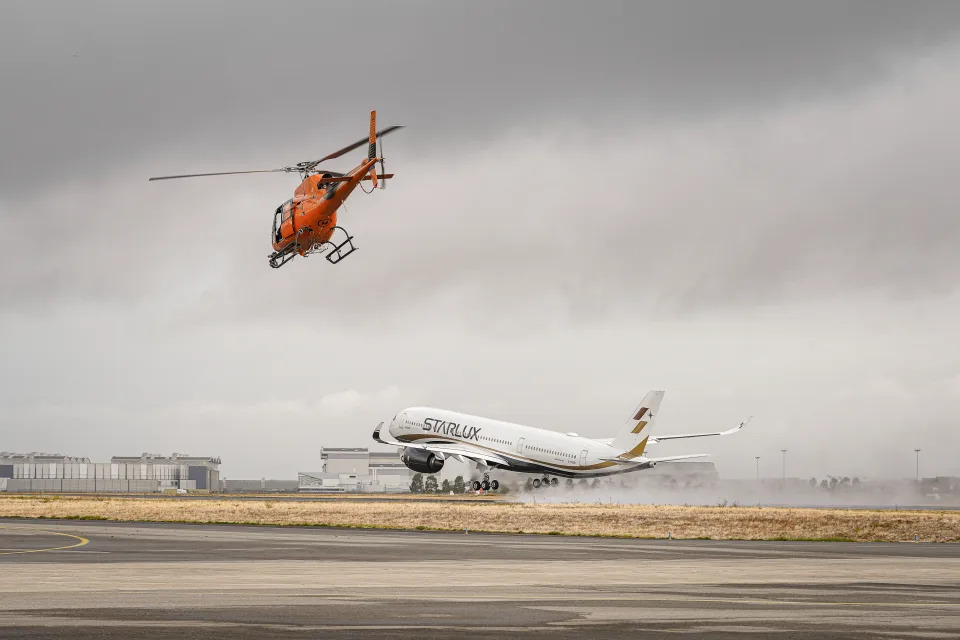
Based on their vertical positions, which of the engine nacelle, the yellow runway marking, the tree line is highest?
the engine nacelle

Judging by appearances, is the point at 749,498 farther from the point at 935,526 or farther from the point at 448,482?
the point at 448,482

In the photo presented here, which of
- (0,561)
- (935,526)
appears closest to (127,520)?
(0,561)

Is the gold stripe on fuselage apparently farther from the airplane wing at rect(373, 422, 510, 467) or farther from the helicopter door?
the helicopter door

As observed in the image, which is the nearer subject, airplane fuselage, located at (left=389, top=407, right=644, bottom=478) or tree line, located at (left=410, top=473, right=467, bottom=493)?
airplane fuselage, located at (left=389, top=407, right=644, bottom=478)

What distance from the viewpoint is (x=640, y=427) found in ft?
342

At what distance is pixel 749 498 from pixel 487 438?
2501 cm

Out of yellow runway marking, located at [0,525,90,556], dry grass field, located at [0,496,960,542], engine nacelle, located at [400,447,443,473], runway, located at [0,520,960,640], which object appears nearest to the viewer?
runway, located at [0,520,960,640]

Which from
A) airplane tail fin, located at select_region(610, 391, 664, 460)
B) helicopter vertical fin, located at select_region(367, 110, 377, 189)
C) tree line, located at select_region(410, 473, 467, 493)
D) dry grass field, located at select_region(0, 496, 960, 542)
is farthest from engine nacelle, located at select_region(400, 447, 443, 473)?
helicopter vertical fin, located at select_region(367, 110, 377, 189)

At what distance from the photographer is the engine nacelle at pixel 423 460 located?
11169 cm

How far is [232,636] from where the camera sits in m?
16.6

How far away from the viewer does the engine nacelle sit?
111688mm

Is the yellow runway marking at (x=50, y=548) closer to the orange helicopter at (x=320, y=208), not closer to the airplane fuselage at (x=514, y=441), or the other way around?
the orange helicopter at (x=320, y=208)

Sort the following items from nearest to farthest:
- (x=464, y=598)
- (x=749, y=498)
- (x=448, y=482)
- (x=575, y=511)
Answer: (x=464, y=598) → (x=575, y=511) → (x=749, y=498) → (x=448, y=482)

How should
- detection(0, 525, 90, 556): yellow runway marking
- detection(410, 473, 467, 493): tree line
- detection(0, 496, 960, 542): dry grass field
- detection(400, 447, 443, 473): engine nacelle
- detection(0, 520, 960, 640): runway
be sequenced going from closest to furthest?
detection(0, 520, 960, 640): runway → detection(0, 525, 90, 556): yellow runway marking → detection(0, 496, 960, 542): dry grass field → detection(400, 447, 443, 473): engine nacelle → detection(410, 473, 467, 493): tree line
